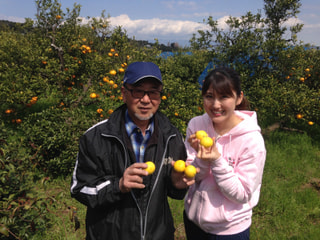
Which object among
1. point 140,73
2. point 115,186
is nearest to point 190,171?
point 115,186

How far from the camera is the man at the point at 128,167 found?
1374 millimetres

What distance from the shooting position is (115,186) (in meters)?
1.33

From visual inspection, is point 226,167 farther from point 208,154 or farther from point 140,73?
point 140,73

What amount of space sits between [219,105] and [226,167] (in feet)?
1.37

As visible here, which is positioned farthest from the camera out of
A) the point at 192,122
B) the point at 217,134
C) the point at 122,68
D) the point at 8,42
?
the point at 8,42

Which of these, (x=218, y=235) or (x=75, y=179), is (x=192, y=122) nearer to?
(x=218, y=235)

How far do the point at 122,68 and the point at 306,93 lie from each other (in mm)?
4428

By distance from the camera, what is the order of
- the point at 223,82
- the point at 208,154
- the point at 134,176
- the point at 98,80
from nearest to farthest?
1. the point at 134,176
2. the point at 208,154
3. the point at 223,82
4. the point at 98,80

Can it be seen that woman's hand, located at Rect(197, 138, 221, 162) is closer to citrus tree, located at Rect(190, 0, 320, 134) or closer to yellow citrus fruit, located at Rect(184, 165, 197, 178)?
yellow citrus fruit, located at Rect(184, 165, 197, 178)

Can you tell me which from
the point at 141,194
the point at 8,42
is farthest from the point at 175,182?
the point at 8,42

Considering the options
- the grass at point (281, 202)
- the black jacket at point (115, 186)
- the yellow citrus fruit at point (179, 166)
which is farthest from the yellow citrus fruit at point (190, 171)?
the grass at point (281, 202)

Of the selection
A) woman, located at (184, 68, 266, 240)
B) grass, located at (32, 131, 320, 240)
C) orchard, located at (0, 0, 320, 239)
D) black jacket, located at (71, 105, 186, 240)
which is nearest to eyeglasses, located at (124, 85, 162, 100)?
black jacket, located at (71, 105, 186, 240)

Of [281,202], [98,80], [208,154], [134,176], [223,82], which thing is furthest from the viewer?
[98,80]

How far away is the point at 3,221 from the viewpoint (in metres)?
1.72
